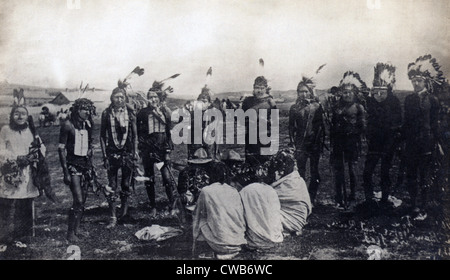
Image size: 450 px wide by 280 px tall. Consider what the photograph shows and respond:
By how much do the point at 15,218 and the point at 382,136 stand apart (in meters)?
5.95

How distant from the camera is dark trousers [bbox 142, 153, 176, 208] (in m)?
7.04

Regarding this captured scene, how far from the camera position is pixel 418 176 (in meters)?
7.08

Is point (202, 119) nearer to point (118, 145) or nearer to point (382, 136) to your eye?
point (118, 145)

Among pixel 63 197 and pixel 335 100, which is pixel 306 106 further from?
pixel 63 197

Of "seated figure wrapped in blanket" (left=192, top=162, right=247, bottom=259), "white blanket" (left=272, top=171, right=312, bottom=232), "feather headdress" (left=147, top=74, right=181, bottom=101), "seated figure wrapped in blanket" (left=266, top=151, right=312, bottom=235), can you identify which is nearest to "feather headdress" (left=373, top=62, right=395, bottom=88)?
"seated figure wrapped in blanket" (left=266, top=151, right=312, bottom=235)

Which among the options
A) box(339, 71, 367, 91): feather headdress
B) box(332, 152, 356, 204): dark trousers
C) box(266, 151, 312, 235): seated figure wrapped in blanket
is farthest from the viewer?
box(339, 71, 367, 91): feather headdress

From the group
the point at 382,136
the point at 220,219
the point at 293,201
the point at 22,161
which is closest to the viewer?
the point at 220,219

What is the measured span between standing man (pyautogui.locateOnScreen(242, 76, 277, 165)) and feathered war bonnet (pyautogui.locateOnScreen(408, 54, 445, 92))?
7.55 ft

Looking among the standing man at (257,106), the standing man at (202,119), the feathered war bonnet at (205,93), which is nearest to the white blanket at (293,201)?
the standing man at (257,106)

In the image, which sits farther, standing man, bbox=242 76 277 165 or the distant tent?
the distant tent

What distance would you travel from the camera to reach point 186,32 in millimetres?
7207

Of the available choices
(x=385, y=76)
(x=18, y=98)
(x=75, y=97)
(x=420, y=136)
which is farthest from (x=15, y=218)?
(x=420, y=136)

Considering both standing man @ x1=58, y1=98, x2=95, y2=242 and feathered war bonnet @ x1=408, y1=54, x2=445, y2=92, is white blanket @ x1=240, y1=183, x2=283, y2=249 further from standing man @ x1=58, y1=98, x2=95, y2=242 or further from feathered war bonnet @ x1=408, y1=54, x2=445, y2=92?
feathered war bonnet @ x1=408, y1=54, x2=445, y2=92

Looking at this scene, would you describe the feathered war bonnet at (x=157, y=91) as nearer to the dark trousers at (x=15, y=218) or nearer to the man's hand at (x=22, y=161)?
the man's hand at (x=22, y=161)
